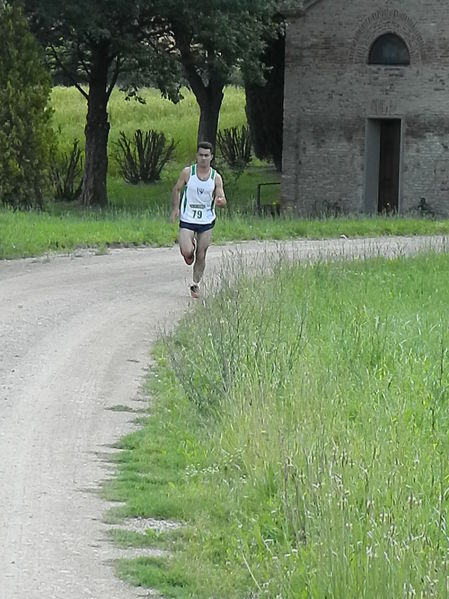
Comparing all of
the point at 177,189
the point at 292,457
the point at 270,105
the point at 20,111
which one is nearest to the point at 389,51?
the point at 270,105

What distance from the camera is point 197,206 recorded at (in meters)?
16.5

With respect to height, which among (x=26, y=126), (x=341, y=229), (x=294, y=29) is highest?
(x=294, y=29)

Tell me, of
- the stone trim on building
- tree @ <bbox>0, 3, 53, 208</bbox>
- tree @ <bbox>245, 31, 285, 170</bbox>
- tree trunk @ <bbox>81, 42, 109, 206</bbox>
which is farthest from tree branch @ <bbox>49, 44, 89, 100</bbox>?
the stone trim on building

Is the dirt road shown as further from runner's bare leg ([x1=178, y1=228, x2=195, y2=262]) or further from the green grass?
the green grass

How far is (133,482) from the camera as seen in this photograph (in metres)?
8.51

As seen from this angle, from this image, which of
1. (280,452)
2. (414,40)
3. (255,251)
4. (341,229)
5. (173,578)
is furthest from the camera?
(414,40)

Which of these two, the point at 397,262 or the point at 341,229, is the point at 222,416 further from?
the point at 341,229

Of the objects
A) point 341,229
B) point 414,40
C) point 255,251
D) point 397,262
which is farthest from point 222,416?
point 414,40

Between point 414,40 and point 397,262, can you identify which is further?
point 414,40

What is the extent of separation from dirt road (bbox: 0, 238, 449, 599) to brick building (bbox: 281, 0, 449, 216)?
15554 mm

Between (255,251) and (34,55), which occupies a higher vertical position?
(34,55)

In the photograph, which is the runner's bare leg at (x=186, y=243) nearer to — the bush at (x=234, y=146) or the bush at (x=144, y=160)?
the bush at (x=144, y=160)

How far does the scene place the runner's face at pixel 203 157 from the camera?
51.9 ft

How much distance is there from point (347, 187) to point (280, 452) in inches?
1143
